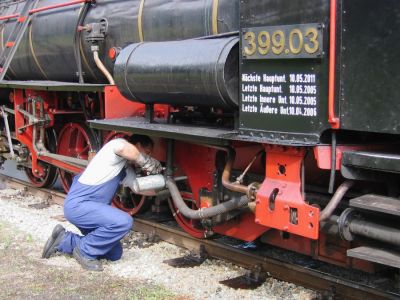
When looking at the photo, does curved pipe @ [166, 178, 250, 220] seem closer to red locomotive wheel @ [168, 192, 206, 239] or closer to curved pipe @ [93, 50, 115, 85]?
red locomotive wheel @ [168, 192, 206, 239]

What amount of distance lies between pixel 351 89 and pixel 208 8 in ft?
6.62

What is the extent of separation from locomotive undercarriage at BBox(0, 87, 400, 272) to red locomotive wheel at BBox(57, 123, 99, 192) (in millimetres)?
14

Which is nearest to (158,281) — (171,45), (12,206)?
Result: (171,45)

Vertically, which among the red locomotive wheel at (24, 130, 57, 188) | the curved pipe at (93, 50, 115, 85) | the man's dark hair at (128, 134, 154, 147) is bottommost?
the red locomotive wheel at (24, 130, 57, 188)

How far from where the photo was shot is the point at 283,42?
3.59m

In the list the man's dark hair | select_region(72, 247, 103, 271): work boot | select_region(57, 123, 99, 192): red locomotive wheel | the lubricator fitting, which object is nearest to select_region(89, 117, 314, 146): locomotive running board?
the man's dark hair

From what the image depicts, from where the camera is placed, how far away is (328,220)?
368 cm

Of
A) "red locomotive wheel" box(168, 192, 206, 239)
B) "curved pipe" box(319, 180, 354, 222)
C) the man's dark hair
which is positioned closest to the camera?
"curved pipe" box(319, 180, 354, 222)

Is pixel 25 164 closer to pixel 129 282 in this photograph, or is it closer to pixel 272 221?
pixel 129 282

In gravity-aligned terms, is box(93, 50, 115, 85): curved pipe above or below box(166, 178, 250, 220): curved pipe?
above

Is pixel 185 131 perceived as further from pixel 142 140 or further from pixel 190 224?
pixel 190 224

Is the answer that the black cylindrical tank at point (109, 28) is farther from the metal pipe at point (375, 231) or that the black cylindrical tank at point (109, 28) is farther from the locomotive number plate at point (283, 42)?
the metal pipe at point (375, 231)

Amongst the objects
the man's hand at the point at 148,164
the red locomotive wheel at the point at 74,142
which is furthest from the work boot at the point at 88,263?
the red locomotive wheel at the point at 74,142

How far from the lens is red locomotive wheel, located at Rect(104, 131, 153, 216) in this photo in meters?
6.39
